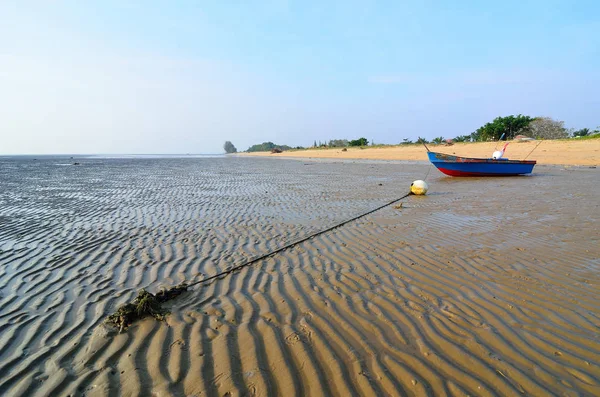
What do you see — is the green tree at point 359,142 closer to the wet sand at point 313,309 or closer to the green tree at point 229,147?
the wet sand at point 313,309

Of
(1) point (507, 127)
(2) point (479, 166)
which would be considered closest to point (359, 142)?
(1) point (507, 127)

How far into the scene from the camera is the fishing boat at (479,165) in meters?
17.8

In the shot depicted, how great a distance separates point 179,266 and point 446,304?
12.9 ft

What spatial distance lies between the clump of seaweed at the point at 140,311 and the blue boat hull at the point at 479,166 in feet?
54.6

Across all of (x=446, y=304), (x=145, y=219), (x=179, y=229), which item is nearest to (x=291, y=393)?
(x=446, y=304)

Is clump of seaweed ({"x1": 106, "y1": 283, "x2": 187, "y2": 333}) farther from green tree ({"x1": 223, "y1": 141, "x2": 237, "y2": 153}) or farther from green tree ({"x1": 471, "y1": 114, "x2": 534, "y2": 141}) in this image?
A: green tree ({"x1": 223, "y1": 141, "x2": 237, "y2": 153})

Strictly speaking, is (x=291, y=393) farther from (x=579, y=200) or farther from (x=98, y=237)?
(x=579, y=200)

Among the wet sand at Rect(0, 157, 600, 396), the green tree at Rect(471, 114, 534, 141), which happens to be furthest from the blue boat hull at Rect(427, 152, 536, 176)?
the green tree at Rect(471, 114, 534, 141)

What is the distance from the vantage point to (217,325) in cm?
349

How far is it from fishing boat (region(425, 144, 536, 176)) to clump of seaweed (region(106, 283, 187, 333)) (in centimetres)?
1665

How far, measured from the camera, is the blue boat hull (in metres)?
17.8

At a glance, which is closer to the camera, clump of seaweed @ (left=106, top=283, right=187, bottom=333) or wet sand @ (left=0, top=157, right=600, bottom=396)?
wet sand @ (left=0, top=157, right=600, bottom=396)

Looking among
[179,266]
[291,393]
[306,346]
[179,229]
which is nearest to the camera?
[291,393]

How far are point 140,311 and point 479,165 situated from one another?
1862 cm
